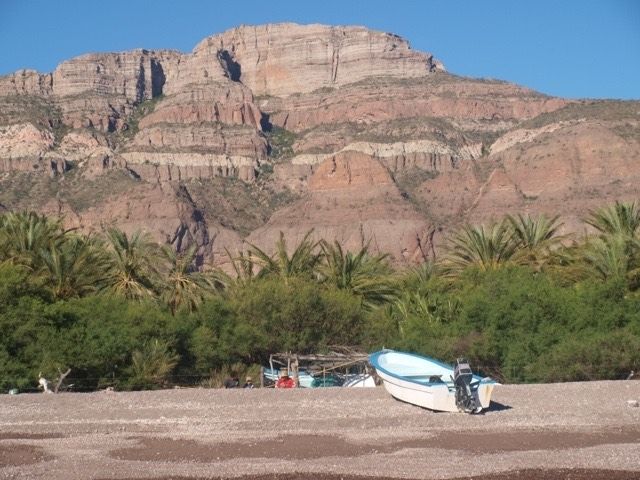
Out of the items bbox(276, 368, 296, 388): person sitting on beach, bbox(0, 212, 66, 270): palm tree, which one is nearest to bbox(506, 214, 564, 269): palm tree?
bbox(276, 368, 296, 388): person sitting on beach

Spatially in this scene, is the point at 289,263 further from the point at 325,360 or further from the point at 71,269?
the point at 71,269

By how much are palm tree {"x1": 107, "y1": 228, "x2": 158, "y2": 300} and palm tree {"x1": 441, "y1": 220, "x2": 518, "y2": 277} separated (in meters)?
13.0

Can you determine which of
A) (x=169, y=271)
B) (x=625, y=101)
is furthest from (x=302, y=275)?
(x=625, y=101)

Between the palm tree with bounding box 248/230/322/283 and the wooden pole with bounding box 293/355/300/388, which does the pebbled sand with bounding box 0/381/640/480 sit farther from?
the palm tree with bounding box 248/230/322/283

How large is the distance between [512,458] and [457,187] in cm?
13976

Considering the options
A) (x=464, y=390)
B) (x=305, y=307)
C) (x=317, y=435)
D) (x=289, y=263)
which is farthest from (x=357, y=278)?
(x=317, y=435)

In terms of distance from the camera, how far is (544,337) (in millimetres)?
37750

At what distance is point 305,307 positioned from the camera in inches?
1658

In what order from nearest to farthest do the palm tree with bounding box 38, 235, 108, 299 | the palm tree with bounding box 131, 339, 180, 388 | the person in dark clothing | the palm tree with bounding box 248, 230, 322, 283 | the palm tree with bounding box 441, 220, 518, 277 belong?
1. the palm tree with bounding box 131, 339, 180, 388
2. the person in dark clothing
3. the palm tree with bounding box 38, 235, 108, 299
4. the palm tree with bounding box 441, 220, 518, 277
5. the palm tree with bounding box 248, 230, 322, 283

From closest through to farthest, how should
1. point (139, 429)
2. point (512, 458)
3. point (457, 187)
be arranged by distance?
point (512, 458) → point (139, 429) → point (457, 187)

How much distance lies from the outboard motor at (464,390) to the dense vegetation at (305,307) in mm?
8922

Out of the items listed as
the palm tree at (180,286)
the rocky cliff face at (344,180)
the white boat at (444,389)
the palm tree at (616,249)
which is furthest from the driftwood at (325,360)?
the rocky cliff face at (344,180)

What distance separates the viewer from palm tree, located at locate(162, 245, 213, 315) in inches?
1711

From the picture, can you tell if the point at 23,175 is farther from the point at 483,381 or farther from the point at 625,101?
the point at 483,381
